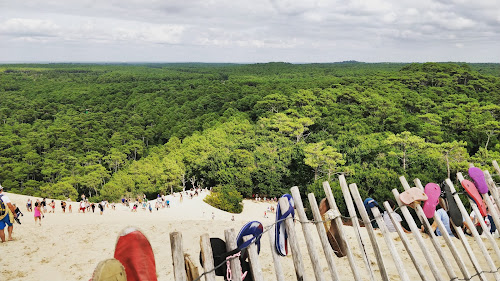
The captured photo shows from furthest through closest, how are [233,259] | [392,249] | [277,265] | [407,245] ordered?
1. [407,245]
2. [392,249]
3. [277,265]
4. [233,259]

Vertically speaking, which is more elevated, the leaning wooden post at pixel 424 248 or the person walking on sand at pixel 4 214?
the leaning wooden post at pixel 424 248

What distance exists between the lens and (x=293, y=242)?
3.24 metres

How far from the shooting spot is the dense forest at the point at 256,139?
974 inches

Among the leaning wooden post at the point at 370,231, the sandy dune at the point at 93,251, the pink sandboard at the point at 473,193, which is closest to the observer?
the leaning wooden post at the point at 370,231

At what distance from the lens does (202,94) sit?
6850 cm

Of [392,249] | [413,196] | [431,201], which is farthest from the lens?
[431,201]

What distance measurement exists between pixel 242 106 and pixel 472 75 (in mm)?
38792

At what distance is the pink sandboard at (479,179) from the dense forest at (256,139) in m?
14.7

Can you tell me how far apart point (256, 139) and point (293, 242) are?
31.2 metres

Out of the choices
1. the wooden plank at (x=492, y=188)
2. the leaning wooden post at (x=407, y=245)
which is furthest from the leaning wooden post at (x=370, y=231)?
the wooden plank at (x=492, y=188)

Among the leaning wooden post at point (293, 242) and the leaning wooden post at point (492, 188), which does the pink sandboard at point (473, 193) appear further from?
the leaning wooden post at point (293, 242)

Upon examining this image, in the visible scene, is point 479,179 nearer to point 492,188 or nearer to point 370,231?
point 492,188

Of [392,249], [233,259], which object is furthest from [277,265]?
[392,249]

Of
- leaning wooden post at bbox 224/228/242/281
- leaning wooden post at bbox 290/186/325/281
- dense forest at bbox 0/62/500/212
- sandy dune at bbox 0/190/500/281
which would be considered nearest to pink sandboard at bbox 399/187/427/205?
leaning wooden post at bbox 290/186/325/281
